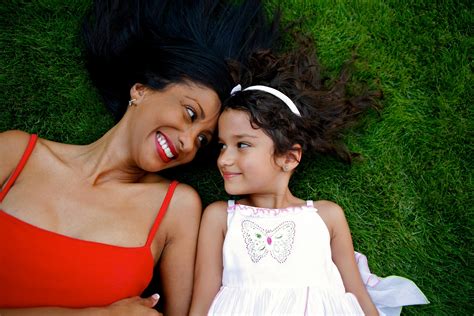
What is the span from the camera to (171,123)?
2908mm

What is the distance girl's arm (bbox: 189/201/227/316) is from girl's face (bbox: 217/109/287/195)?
10.1 inches

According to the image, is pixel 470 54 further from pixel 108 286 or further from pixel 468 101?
pixel 108 286

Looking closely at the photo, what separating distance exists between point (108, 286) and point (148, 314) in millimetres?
304

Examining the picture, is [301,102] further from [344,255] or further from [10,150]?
[10,150]

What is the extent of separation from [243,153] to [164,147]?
1.70ft

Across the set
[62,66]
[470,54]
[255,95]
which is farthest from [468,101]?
[62,66]

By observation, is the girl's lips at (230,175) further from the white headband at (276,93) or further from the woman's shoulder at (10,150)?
the woman's shoulder at (10,150)

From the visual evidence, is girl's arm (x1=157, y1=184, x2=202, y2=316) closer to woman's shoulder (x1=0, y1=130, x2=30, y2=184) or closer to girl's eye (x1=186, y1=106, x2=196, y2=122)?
girl's eye (x1=186, y1=106, x2=196, y2=122)

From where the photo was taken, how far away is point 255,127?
3.01 metres

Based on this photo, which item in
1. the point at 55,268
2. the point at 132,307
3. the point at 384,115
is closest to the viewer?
the point at 55,268

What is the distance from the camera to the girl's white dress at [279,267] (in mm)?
2883

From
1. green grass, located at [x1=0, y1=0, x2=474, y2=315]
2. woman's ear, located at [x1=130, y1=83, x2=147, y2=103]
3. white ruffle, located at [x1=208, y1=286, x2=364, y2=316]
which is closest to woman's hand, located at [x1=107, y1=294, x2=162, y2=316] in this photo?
white ruffle, located at [x1=208, y1=286, x2=364, y2=316]

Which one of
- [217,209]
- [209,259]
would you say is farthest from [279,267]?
[217,209]

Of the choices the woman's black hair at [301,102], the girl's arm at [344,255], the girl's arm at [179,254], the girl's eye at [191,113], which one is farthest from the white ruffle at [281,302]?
the girl's eye at [191,113]
